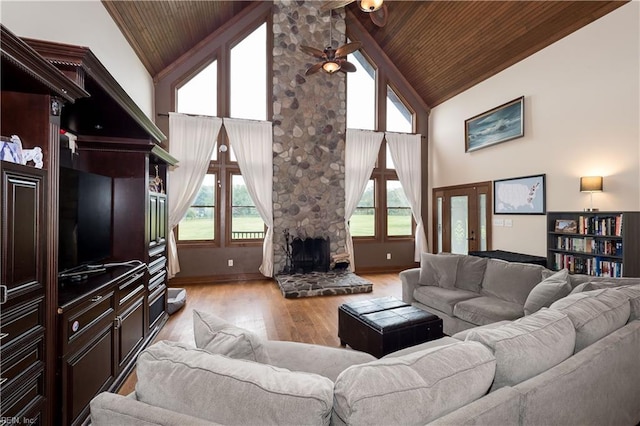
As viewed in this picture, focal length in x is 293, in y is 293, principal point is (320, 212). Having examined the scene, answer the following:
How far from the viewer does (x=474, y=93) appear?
602cm

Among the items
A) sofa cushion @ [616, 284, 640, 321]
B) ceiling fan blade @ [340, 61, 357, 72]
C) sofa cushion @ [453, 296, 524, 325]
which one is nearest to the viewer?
sofa cushion @ [616, 284, 640, 321]

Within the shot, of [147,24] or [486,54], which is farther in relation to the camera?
[486,54]

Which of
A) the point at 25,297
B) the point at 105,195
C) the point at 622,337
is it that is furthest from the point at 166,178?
the point at 622,337

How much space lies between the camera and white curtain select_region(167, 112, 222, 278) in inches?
213

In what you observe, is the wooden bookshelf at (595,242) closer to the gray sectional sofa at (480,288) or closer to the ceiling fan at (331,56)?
the gray sectional sofa at (480,288)

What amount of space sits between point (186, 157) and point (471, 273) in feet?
16.6

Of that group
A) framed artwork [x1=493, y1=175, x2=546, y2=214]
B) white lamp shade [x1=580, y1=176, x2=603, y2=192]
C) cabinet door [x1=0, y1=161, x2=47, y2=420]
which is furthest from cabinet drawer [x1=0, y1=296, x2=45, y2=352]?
framed artwork [x1=493, y1=175, x2=546, y2=214]

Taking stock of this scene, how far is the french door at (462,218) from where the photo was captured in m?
5.82

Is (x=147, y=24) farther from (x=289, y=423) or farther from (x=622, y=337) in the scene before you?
(x=622, y=337)

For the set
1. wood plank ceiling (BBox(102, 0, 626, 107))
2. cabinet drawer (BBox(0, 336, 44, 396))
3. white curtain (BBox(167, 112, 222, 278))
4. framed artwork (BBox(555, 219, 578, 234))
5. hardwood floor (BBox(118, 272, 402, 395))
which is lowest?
hardwood floor (BBox(118, 272, 402, 395))

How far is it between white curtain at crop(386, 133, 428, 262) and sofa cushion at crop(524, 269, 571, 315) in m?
4.44

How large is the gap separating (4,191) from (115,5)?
12.9 feet

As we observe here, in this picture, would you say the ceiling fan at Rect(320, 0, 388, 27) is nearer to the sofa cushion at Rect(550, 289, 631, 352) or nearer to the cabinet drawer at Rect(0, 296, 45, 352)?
the sofa cushion at Rect(550, 289, 631, 352)

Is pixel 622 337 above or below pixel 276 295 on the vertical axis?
above
